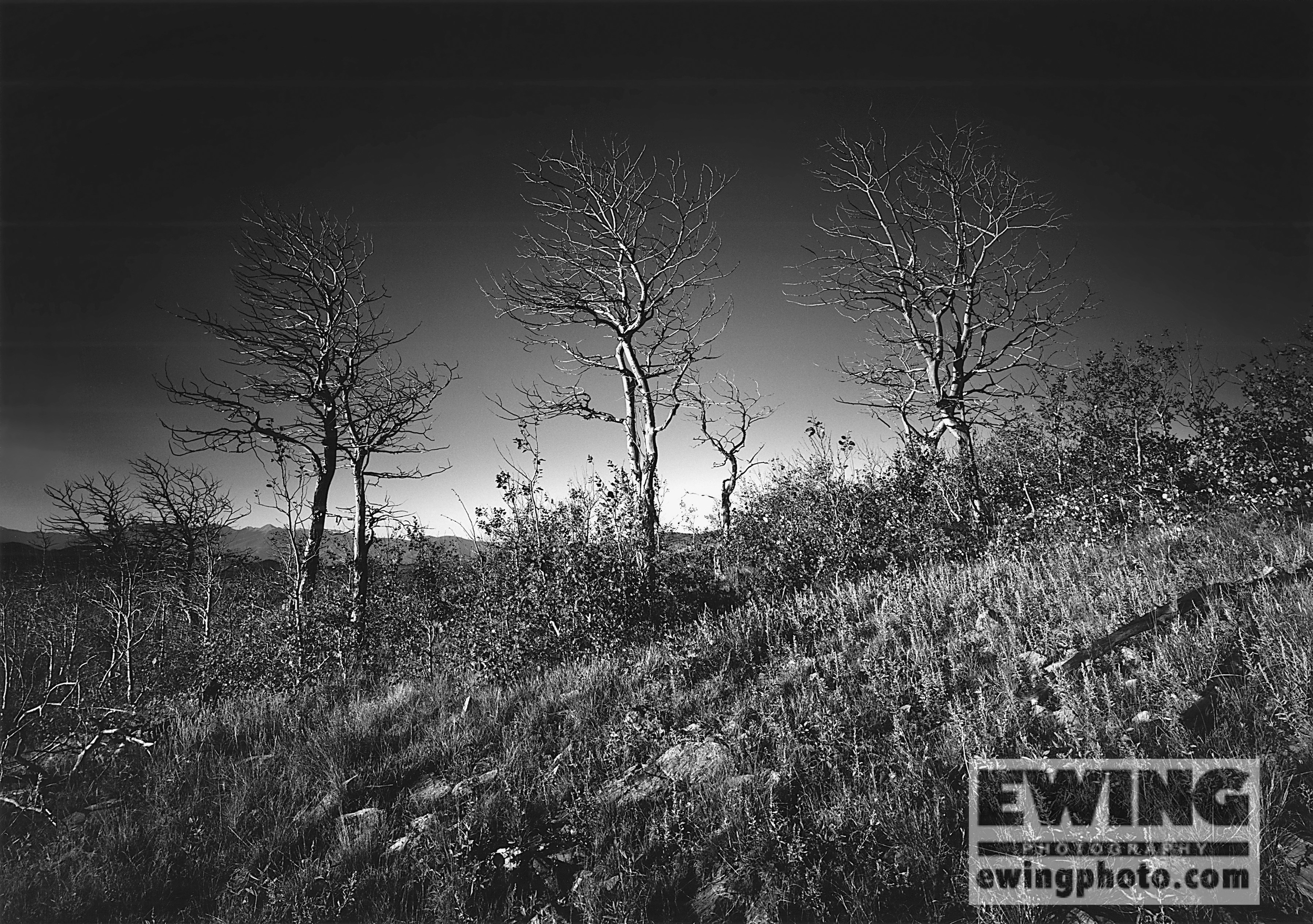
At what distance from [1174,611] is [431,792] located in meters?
6.24

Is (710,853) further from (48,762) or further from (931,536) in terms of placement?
(931,536)

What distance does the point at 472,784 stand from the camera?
13.1ft

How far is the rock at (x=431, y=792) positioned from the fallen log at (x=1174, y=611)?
15.5 ft

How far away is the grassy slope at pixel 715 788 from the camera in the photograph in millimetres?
2783

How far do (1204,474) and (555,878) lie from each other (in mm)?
11268

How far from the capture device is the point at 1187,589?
16.0ft

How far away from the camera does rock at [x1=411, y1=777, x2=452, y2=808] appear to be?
12.6ft

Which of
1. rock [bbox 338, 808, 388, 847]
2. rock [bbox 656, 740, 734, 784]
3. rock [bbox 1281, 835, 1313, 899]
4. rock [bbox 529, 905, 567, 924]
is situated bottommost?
rock [bbox 338, 808, 388, 847]

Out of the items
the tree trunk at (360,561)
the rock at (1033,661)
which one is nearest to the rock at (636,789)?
the rock at (1033,661)

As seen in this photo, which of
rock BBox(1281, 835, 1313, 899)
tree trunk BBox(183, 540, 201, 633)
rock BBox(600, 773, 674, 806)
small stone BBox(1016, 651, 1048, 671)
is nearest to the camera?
rock BBox(1281, 835, 1313, 899)

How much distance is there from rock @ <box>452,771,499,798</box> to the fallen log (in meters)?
4.43

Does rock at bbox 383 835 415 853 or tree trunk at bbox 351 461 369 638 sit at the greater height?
tree trunk at bbox 351 461 369 638

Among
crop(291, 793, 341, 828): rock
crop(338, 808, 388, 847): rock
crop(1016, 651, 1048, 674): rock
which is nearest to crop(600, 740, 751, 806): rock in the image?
crop(338, 808, 388, 847): rock

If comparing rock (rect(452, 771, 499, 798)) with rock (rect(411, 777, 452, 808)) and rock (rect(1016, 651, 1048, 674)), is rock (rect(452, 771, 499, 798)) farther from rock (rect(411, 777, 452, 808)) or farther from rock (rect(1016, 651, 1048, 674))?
rock (rect(1016, 651, 1048, 674))
